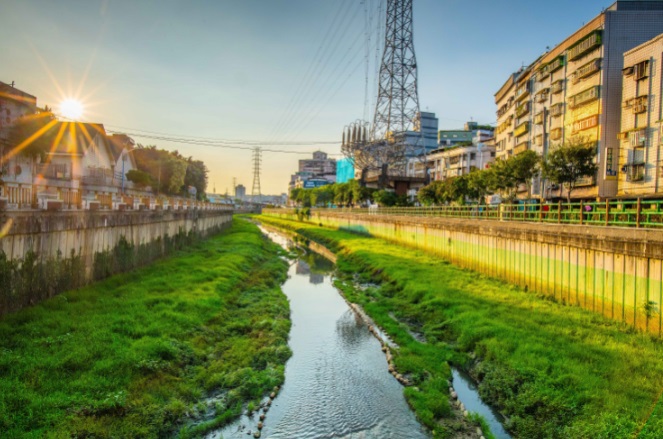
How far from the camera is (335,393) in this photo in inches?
488

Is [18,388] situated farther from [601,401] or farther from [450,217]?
[450,217]

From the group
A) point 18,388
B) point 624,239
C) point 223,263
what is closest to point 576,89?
point 624,239

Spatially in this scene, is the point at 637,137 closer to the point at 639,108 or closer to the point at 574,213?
the point at 639,108

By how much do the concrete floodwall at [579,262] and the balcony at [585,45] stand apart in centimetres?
2649

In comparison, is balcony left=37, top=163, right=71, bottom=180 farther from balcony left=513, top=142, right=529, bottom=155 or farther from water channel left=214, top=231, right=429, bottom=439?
balcony left=513, top=142, right=529, bottom=155

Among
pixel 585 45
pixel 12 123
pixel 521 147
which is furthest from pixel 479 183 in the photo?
pixel 12 123

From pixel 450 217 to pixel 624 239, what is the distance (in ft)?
76.6

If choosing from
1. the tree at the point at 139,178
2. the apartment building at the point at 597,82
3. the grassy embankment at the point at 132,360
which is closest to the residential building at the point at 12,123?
the grassy embankment at the point at 132,360

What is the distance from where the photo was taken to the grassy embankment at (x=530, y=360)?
9.69m

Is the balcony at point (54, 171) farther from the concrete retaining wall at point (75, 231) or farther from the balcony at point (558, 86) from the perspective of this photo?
the balcony at point (558, 86)

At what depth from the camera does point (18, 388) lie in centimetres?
902

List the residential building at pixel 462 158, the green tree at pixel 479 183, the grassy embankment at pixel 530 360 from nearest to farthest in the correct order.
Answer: the grassy embankment at pixel 530 360 → the green tree at pixel 479 183 → the residential building at pixel 462 158

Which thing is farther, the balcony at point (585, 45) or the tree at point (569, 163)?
the balcony at point (585, 45)

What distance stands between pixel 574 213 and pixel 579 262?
3.13 meters
